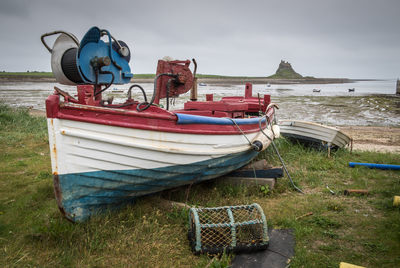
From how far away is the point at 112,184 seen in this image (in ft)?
11.0

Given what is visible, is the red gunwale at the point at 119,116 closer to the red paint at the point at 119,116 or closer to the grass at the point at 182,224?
the red paint at the point at 119,116

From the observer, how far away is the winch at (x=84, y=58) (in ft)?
11.0

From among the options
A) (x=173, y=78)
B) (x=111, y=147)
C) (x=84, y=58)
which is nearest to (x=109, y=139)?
(x=111, y=147)

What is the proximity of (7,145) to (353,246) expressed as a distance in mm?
7656

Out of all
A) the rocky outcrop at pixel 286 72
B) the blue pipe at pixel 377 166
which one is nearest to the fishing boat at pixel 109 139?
the blue pipe at pixel 377 166

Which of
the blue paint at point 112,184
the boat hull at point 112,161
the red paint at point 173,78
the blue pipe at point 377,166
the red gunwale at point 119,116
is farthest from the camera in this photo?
the blue pipe at point 377,166

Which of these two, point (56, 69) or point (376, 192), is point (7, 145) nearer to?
point (56, 69)

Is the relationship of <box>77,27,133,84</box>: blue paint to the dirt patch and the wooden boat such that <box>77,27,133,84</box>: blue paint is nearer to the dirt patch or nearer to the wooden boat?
the wooden boat

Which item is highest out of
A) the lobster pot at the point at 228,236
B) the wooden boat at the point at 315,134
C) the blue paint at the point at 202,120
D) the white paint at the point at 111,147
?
the blue paint at the point at 202,120

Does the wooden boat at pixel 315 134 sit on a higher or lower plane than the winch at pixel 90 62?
lower

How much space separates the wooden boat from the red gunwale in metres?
4.33

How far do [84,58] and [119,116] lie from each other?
87 centimetres

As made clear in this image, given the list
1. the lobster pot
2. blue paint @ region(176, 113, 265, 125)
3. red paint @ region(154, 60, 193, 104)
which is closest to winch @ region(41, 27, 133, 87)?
red paint @ region(154, 60, 193, 104)

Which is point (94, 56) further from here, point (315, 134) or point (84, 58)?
point (315, 134)
